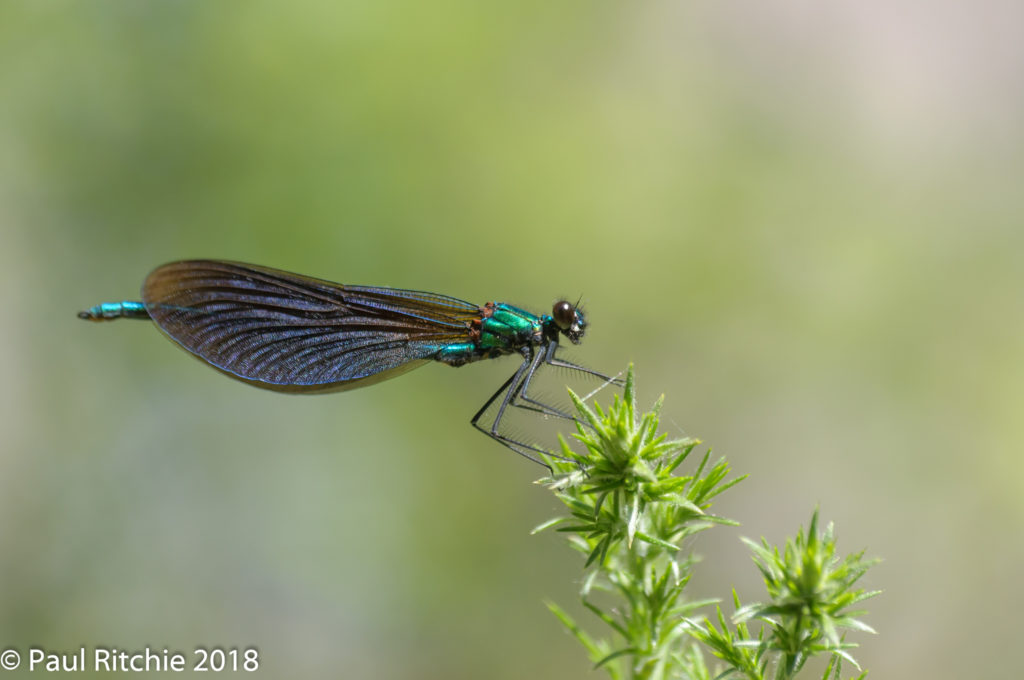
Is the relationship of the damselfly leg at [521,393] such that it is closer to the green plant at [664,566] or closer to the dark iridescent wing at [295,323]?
the dark iridescent wing at [295,323]

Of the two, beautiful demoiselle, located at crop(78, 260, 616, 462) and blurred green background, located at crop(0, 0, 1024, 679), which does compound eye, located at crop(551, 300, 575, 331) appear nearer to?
beautiful demoiselle, located at crop(78, 260, 616, 462)

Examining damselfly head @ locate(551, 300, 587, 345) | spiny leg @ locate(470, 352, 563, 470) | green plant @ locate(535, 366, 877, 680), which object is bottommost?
green plant @ locate(535, 366, 877, 680)

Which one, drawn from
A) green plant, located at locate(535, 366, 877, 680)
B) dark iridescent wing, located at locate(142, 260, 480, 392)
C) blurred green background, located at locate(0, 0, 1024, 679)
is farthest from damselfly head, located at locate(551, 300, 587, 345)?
blurred green background, located at locate(0, 0, 1024, 679)

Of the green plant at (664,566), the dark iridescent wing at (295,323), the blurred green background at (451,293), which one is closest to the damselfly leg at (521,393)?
the dark iridescent wing at (295,323)

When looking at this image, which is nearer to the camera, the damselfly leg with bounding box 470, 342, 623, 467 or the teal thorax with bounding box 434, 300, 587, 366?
the damselfly leg with bounding box 470, 342, 623, 467

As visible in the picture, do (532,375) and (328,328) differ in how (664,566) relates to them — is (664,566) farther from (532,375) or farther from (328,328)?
(328,328)

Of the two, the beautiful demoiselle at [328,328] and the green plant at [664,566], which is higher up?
the beautiful demoiselle at [328,328]

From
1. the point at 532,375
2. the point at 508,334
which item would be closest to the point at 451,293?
the point at 508,334

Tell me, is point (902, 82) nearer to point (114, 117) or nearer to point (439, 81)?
point (439, 81)
